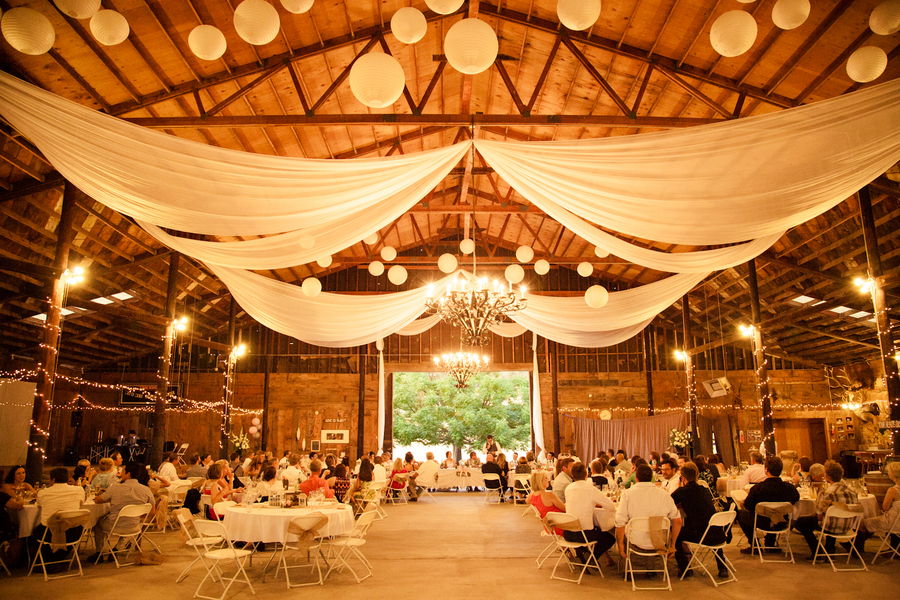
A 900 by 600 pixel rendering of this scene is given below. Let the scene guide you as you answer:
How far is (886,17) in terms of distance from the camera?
171 inches

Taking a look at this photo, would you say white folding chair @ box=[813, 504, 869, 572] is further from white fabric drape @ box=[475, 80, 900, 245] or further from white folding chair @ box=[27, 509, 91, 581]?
white folding chair @ box=[27, 509, 91, 581]

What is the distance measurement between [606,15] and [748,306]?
31.1ft

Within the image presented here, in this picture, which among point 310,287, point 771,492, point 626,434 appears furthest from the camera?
point 626,434

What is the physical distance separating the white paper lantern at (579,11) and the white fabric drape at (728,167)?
0.95m

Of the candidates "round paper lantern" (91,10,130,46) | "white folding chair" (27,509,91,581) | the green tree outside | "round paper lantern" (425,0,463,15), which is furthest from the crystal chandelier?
the green tree outside

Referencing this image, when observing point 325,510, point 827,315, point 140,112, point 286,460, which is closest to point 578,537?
point 325,510

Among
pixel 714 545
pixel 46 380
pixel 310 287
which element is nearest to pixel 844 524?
pixel 714 545

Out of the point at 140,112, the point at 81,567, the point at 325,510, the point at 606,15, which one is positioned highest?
the point at 606,15

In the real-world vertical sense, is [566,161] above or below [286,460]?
above

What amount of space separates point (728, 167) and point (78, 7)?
5009 millimetres

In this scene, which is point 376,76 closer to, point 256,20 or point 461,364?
point 256,20

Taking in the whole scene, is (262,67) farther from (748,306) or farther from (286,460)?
(748,306)

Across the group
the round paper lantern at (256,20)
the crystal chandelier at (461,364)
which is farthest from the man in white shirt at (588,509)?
the crystal chandelier at (461,364)

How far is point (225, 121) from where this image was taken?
732cm
